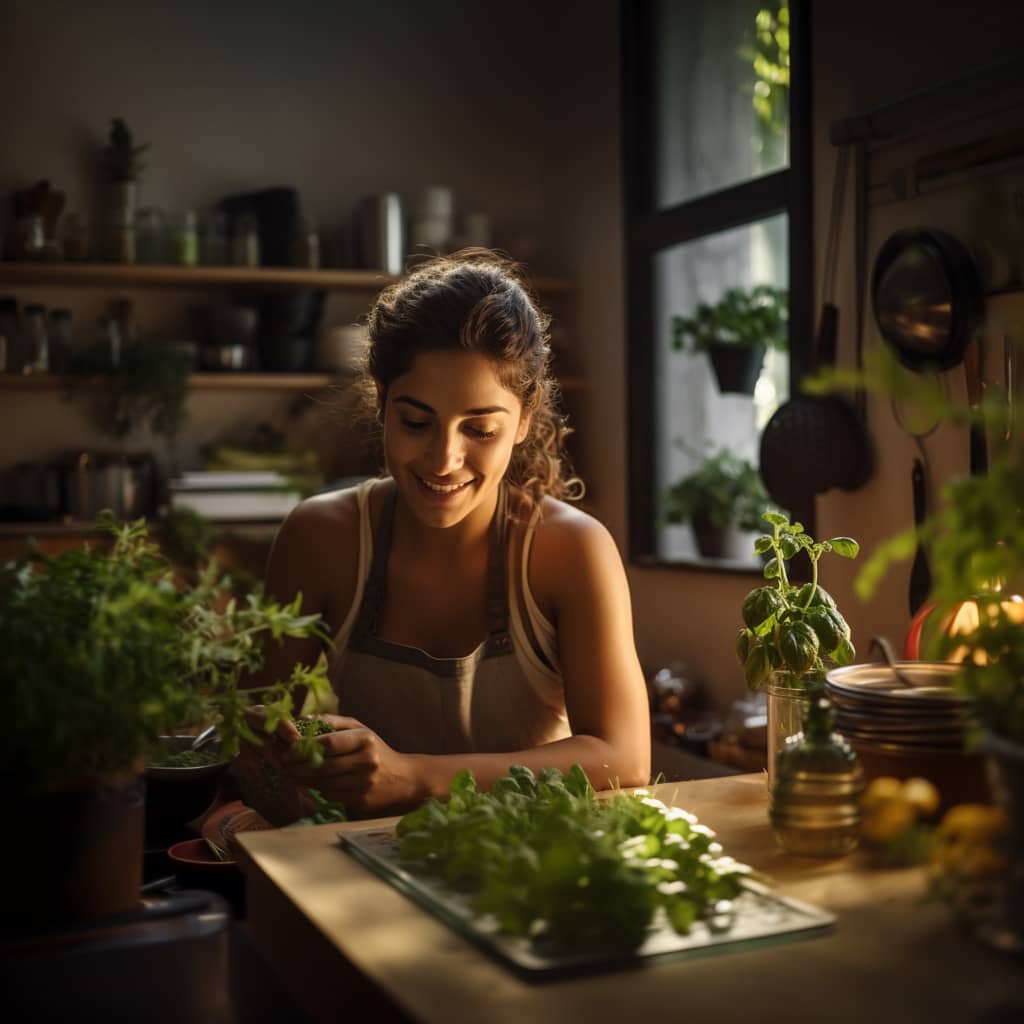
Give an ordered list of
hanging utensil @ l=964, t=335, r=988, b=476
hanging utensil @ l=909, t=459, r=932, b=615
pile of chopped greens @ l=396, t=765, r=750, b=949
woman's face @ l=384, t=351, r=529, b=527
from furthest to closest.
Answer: hanging utensil @ l=909, t=459, r=932, b=615 → hanging utensil @ l=964, t=335, r=988, b=476 → woman's face @ l=384, t=351, r=529, b=527 → pile of chopped greens @ l=396, t=765, r=750, b=949

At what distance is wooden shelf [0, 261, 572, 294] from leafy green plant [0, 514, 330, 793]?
Answer: 3010 millimetres

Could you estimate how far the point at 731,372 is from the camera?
334 centimetres

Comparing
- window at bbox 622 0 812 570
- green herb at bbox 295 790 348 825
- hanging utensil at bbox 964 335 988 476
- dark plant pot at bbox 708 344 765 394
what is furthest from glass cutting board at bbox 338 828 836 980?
dark plant pot at bbox 708 344 765 394

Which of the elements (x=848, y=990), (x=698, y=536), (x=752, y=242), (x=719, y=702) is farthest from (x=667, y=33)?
(x=848, y=990)

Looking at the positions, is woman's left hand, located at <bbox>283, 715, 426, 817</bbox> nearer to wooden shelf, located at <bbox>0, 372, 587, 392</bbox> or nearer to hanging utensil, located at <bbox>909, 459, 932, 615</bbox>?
hanging utensil, located at <bbox>909, 459, 932, 615</bbox>

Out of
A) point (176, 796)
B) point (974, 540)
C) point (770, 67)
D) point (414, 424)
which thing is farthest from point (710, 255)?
point (974, 540)

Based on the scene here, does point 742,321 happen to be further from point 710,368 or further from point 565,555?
point 565,555

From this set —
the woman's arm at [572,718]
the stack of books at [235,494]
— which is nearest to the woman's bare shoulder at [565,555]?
the woman's arm at [572,718]

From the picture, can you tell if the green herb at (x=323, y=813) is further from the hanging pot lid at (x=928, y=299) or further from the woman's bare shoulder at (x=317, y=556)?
the hanging pot lid at (x=928, y=299)

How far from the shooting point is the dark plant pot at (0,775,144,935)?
35.0 inches

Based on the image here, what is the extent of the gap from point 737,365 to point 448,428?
1749 millimetres

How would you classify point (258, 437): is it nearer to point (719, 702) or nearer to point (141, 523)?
point (719, 702)

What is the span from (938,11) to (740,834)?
2.07m

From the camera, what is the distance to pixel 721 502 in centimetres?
348
